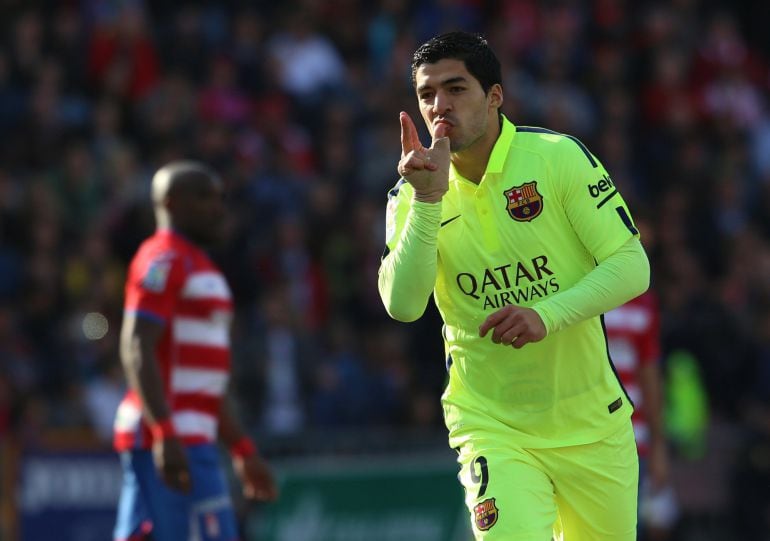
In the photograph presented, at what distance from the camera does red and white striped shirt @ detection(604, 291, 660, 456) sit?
9.34m

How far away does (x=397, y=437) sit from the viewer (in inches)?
494

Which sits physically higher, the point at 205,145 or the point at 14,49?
the point at 14,49

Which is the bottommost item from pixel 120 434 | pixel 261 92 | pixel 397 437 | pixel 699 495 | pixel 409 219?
pixel 699 495

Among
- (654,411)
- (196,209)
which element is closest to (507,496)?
(196,209)

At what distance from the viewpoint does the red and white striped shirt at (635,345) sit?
934cm

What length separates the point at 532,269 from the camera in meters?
5.93

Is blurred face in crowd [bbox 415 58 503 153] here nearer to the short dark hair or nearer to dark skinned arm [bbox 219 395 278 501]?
the short dark hair

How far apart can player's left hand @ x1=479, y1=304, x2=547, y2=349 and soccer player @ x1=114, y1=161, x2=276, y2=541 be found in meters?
2.52

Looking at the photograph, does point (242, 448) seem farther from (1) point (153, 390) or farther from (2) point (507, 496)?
(2) point (507, 496)

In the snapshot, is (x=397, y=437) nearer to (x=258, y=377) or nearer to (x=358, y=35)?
(x=258, y=377)

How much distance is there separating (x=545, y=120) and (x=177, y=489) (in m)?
9.50

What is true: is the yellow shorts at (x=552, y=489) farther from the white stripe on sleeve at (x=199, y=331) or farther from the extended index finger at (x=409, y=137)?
the white stripe on sleeve at (x=199, y=331)

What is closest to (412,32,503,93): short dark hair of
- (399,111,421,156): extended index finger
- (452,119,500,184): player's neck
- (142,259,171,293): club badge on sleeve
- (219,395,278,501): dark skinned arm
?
(452,119,500,184): player's neck

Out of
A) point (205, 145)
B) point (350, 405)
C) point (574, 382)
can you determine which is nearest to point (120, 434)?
point (574, 382)
